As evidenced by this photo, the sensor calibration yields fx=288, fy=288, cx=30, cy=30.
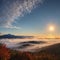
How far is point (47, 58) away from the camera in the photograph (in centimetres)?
3481

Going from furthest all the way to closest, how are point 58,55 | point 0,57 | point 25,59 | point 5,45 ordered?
point 58,55
point 25,59
point 5,45
point 0,57

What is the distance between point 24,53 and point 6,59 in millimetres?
4591

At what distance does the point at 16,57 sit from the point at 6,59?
4.02 meters

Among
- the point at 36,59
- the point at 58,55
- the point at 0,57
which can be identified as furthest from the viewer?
the point at 58,55

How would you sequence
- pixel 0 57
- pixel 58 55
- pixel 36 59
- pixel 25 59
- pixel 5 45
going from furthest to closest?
pixel 58 55, pixel 36 59, pixel 25 59, pixel 5 45, pixel 0 57

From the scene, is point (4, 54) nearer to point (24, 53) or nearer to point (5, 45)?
point (5, 45)

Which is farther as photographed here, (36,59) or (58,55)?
(58,55)

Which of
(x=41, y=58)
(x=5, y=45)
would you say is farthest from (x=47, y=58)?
(x=5, y=45)

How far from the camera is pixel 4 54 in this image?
82.6 ft

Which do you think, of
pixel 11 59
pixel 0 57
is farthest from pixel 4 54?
pixel 11 59

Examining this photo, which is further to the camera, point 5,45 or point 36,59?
point 36,59

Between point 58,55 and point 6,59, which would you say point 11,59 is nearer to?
point 6,59

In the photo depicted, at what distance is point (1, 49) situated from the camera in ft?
84.2

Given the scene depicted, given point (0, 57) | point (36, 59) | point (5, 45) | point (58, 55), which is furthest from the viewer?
point (58, 55)
